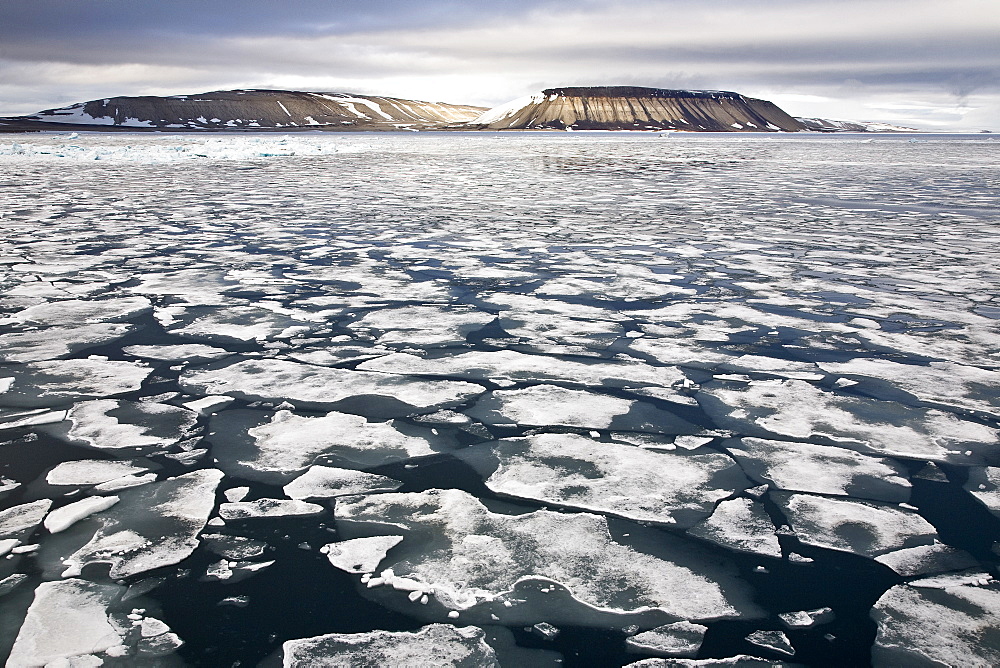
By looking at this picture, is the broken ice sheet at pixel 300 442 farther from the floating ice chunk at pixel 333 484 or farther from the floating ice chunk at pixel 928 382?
the floating ice chunk at pixel 928 382

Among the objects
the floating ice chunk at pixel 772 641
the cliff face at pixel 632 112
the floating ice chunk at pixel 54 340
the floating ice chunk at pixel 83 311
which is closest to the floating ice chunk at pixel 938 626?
the floating ice chunk at pixel 772 641

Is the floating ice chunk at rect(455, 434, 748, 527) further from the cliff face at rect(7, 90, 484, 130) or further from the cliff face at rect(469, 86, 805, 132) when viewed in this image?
the cliff face at rect(469, 86, 805, 132)

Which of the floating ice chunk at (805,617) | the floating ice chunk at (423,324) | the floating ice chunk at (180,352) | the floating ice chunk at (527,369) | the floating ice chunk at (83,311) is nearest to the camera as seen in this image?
the floating ice chunk at (805,617)

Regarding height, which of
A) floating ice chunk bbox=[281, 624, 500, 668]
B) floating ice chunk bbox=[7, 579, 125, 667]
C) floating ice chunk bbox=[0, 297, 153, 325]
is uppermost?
floating ice chunk bbox=[0, 297, 153, 325]

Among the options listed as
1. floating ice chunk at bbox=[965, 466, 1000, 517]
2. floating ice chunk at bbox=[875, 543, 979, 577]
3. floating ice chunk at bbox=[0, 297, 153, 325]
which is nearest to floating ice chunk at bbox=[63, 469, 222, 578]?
floating ice chunk at bbox=[875, 543, 979, 577]

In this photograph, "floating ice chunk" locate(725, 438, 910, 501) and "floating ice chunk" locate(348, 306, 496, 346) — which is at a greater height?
"floating ice chunk" locate(348, 306, 496, 346)

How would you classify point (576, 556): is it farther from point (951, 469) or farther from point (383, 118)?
point (383, 118)
